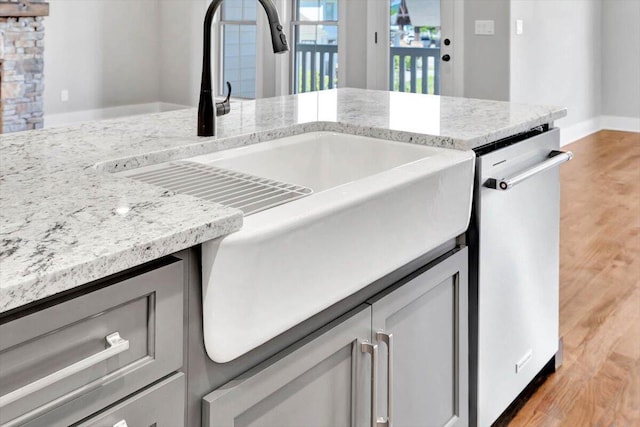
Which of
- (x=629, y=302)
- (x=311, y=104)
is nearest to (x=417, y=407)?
(x=311, y=104)

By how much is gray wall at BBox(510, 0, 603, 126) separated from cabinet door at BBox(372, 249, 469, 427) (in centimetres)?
374

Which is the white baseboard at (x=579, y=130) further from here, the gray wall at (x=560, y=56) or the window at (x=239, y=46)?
the window at (x=239, y=46)

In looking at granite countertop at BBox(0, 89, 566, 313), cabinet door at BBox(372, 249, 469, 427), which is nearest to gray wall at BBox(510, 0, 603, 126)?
granite countertop at BBox(0, 89, 566, 313)

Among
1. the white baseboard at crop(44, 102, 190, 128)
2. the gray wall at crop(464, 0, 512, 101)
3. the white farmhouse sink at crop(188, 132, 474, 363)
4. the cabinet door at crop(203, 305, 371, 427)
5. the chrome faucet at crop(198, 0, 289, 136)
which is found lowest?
the cabinet door at crop(203, 305, 371, 427)

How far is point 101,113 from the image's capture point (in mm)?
6750

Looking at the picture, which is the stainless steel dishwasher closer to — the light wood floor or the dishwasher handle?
the dishwasher handle

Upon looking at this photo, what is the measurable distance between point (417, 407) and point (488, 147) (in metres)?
0.68

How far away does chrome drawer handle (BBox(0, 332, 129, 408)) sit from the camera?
66cm

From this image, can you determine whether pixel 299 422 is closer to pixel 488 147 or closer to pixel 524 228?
pixel 488 147

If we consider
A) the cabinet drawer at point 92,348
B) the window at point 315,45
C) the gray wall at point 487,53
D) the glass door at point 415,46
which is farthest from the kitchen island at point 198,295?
the window at point 315,45

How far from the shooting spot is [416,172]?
4.07 ft

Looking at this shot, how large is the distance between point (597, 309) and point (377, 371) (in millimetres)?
1842

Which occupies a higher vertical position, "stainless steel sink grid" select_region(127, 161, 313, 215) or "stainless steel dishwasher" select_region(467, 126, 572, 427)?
"stainless steel sink grid" select_region(127, 161, 313, 215)

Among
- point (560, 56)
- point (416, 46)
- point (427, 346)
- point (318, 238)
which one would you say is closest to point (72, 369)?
point (318, 238)
